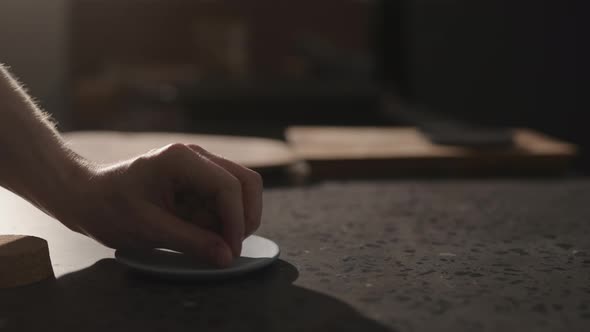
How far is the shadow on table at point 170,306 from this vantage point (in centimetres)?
52

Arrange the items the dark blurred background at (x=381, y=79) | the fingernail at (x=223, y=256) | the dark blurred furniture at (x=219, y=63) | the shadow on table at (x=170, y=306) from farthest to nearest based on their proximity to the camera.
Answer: the dark blurred furniture at (x=219, y=63) → the dark blurred background at (x=381, y=79) → the fingernail at (x=223, y=256) → the shadow on table at (x=170, y=306)

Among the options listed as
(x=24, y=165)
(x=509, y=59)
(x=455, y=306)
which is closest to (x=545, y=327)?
(x=455, y=306)

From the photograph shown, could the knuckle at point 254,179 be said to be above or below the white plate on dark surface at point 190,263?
above

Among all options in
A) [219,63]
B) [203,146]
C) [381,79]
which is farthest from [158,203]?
[219,63]

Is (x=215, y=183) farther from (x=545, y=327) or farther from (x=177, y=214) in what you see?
(x=545, y=327)

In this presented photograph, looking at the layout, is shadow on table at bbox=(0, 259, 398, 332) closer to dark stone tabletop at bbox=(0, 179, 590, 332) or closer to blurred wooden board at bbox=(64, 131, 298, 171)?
dark stone tabletop at bbox=(0, 179, 590, 332)

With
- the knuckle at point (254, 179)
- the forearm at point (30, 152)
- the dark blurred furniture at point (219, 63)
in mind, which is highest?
the forearm at point (30, 152)

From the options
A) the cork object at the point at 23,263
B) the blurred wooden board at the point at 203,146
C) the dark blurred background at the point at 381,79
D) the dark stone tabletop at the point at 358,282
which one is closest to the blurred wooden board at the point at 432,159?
the blurred wooden board at the point at 203,146

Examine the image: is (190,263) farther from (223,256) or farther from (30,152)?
(30,152)

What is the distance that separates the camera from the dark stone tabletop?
21.1 inches

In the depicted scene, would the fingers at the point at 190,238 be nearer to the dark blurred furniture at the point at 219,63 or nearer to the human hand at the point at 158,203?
the human hand at the point at 158,203

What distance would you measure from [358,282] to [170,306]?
20 cm

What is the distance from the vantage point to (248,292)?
60cm

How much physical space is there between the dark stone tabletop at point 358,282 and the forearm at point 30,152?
0.09 m
